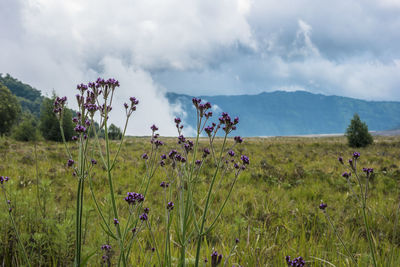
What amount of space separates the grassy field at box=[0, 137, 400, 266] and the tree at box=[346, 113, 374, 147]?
16734 mm

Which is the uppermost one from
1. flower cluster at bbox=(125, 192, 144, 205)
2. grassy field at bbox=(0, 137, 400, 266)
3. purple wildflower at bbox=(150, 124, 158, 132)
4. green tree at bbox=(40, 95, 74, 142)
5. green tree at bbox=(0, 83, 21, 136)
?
green tree at bbox=(0, 83, 21, 136)

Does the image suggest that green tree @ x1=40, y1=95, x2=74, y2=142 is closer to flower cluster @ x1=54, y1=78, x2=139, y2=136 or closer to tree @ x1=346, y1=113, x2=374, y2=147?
flower cluster @ x1=54, y1=78, x2=139, y2=136

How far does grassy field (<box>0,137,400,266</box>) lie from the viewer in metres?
2.76

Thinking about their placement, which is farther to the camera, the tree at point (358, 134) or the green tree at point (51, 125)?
the tree at point (358, 134)

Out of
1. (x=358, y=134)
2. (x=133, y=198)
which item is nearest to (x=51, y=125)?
(x=133, y=198)

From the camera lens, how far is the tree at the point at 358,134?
23.0m

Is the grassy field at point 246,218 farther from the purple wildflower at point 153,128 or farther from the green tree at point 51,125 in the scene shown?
the green tree at point 51,125

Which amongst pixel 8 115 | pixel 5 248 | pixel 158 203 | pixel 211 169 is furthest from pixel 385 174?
pixel 8 115

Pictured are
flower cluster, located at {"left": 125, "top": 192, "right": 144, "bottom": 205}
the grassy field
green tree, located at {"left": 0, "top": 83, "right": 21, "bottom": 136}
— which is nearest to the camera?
flower cluster, located at {"left": 125, "top": 192, "right": 144, "bottom": 205}

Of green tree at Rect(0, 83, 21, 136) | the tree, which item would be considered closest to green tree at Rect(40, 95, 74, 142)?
green tree at Rect(0, 83, 21, 136)

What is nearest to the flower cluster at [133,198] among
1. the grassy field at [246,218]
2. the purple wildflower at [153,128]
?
Result: the grassy field at [246,218]

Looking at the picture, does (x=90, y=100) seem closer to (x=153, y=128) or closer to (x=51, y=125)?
(x=153, y=128)

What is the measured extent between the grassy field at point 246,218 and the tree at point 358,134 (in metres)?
16.7

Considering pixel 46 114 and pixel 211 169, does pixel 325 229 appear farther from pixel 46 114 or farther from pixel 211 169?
pixel 46 114
